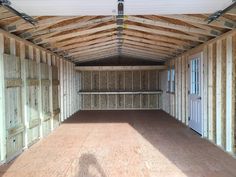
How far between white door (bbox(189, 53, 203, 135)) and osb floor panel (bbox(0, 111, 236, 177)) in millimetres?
322

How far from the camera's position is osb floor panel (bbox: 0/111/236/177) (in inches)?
156

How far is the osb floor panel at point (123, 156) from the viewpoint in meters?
3.95

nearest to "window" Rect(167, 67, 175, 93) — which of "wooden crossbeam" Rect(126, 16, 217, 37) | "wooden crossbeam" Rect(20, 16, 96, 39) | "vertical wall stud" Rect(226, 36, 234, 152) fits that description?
"wooden crossbeam" Rect(126, 16, 217, 37)

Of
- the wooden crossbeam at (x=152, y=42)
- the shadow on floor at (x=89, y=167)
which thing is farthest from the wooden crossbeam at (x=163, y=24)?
the shadow on floor at (x=89, y=167)

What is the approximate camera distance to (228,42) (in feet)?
16.3

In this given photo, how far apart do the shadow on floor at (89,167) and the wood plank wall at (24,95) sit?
4.47 feet

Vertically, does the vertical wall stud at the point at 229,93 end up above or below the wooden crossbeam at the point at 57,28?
below

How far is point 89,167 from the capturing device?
4168 mm

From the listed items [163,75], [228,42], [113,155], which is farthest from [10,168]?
[163,75]

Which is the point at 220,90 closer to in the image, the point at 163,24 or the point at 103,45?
the point at 163,24

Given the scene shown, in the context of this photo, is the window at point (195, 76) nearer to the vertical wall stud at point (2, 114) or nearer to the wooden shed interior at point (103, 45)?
the wooden shed interior at point (103, 45)

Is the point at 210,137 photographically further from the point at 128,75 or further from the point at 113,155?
A: the point at 128,75

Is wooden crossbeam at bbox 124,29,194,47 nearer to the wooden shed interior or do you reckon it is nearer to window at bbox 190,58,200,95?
the wooden shed interior

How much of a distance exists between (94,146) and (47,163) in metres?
1.32
